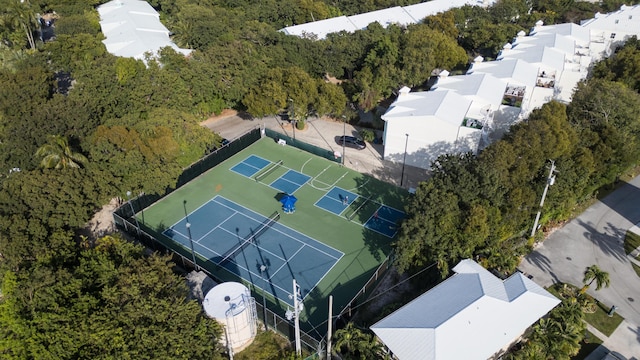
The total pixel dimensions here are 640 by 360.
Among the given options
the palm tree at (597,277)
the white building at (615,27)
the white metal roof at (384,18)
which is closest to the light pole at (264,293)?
the palm tree at (597,277)

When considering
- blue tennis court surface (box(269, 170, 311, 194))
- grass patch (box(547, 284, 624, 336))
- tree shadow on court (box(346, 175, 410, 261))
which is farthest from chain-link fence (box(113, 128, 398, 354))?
grass patch (box(547, 284, 624, 336))

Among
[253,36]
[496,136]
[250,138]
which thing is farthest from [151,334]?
[253,36]

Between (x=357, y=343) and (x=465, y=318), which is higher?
(x=465, y=318)

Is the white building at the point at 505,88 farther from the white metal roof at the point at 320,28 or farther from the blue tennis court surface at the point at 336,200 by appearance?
the white metal roof at the point at 320,28

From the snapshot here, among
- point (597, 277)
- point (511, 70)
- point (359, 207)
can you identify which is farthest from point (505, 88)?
point (597, 277)

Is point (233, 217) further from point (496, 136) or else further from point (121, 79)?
point (496, 136)

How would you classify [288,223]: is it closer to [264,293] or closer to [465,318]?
[264,293]
